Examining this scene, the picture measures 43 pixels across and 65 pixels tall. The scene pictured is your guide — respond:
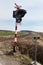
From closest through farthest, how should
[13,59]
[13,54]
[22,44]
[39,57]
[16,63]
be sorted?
1. [16,63]
2. [13,59]
3. [13,54]
4. [39,57]
5. [22,44]

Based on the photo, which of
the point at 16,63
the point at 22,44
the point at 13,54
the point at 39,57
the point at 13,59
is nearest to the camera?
the point at 16,63

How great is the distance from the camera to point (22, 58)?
1614cm

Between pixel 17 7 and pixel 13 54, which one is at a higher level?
pixel 17 7

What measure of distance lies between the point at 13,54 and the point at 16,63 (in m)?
2.38

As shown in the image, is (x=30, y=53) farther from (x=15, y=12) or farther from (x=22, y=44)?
(x=15, y=12)

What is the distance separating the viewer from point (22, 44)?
22578mm

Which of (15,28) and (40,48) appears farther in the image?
(40,48)

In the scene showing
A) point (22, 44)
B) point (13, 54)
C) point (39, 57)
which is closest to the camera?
point (13, 54)

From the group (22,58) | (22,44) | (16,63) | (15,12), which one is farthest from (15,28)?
(22,44)

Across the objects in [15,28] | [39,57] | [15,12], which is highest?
[15,12]

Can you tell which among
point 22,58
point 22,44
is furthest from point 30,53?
point 22,58

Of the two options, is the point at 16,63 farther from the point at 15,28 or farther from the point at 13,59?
the point at 15,28

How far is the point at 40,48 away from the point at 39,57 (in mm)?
1058

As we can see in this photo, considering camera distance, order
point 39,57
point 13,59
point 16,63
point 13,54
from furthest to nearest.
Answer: point 39,57
point 13,54
point 13,59
point 16,63
